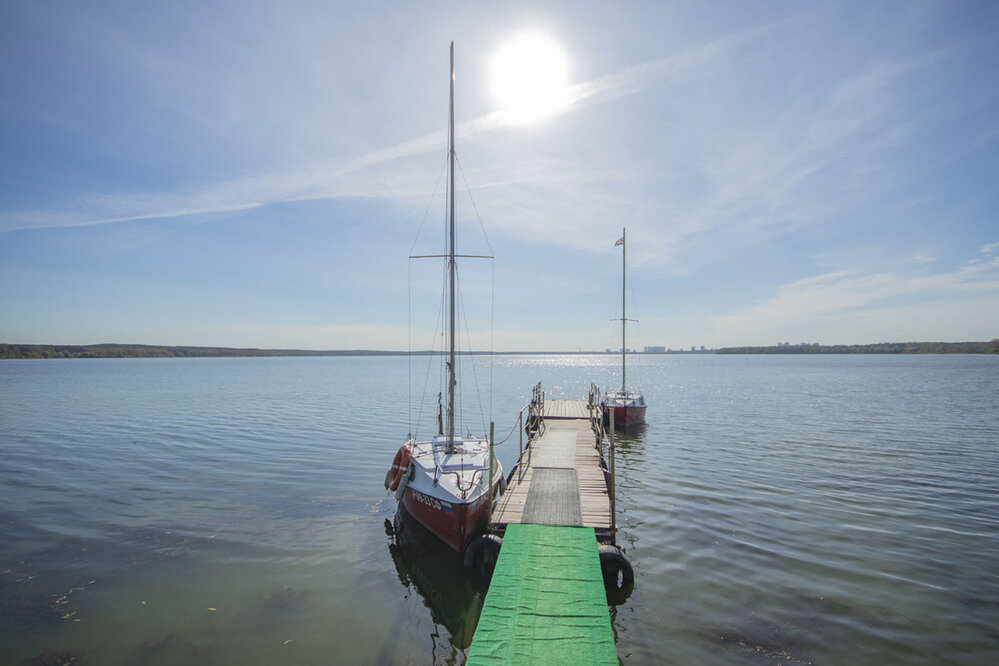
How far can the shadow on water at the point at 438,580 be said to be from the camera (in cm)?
974

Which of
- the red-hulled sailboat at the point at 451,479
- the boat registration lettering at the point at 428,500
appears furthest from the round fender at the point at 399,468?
the boat registration lettering at the point at 428,500

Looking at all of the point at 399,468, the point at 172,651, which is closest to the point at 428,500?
the point at 399,468

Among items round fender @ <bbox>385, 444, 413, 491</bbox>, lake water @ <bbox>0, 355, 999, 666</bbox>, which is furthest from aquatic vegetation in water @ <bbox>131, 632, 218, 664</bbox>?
round fender @ <bbox>385, 444, 413, 491</bbox>

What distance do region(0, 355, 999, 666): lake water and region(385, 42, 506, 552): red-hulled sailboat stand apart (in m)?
1.04

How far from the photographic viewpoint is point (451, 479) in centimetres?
1342

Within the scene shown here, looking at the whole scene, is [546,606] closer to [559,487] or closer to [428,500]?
[428,500]

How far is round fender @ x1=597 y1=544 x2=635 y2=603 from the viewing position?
10.4 meters

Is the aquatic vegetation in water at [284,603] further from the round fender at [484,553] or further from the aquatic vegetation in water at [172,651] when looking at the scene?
the round fender at [484,553]

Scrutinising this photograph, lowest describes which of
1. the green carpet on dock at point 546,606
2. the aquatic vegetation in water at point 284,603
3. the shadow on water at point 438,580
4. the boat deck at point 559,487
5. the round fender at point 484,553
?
the shadow on water at point 438,580

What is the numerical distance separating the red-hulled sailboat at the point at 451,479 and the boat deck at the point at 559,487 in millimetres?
723

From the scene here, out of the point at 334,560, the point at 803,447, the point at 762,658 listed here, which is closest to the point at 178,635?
the point at 334,560

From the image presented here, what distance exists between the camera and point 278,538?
13.8 metres

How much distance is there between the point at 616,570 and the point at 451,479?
5.14 metres

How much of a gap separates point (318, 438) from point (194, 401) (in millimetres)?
25549
